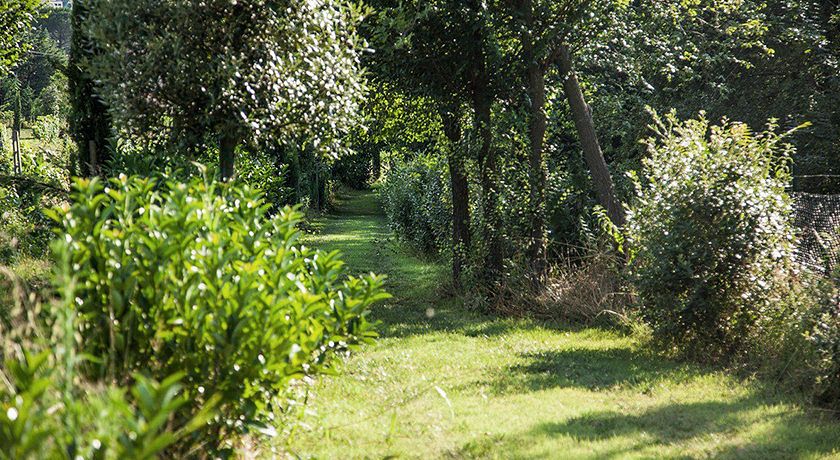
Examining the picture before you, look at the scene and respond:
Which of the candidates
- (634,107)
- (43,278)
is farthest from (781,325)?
(634,107)

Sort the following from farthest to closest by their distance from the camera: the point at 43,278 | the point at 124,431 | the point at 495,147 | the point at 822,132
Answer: the point at 822,132 → the point at 495,147 → the point at 43,278 → the point at 124,431

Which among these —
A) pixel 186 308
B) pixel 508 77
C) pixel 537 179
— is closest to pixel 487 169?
pixel 537 179

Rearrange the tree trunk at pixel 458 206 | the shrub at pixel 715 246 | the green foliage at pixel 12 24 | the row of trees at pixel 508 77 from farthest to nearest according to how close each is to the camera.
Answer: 1. the green foliage at pixel 12 24
2. the tree trunk at pixel 458 206
3. the row of trees at pixel 508 77
4. the shrub at pixel 715 246

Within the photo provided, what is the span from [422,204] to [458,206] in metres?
6.89

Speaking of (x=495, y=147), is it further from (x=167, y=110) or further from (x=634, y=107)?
(x=167, y=110)

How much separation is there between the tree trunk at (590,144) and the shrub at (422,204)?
2.46 meters

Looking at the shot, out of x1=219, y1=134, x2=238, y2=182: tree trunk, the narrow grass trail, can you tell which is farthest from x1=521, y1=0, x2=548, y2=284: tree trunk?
x1=219, y1=134, x2=238, y2=182: tree trunk

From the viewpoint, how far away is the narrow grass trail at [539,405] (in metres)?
5.41

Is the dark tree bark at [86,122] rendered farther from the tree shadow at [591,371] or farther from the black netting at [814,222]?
the black netting at [814,222]

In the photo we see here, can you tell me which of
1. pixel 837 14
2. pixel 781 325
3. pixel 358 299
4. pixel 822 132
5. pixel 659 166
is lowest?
pixel 781 325

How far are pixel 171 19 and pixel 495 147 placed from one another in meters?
6.21

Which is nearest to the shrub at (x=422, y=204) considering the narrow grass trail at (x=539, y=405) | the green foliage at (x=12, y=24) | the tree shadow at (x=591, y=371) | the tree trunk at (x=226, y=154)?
the narrow grass trail at (x=539, y=405)

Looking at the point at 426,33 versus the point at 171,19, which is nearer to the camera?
the point at 171,19

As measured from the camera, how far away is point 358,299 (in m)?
4.74
